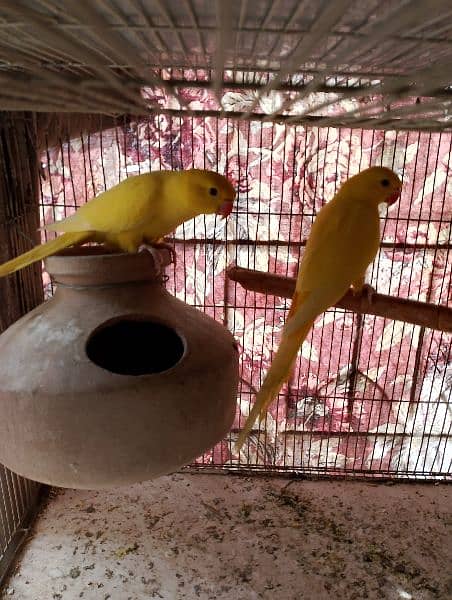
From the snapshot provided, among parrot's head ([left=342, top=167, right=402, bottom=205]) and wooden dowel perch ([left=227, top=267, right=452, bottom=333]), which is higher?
parrot's head ([left=342, top=167, right=402, bottom=205])

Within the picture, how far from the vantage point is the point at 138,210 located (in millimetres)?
809

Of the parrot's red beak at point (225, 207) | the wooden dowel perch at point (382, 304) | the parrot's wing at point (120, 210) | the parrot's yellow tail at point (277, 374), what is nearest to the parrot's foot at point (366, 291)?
the wooden dowel perch at point (382, 304)

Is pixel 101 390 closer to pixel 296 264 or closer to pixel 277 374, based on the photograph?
pixel 277 374

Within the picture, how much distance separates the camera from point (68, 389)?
0.61 meters

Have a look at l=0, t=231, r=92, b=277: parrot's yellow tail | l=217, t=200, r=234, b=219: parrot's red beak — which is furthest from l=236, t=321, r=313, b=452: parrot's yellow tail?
l=0, t=231, r=92, b=277: parrot's yellow tail

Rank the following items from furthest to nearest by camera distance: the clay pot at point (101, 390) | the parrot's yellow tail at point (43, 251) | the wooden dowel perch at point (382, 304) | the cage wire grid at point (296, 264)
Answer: the cage wire grid at point (296, 264)
the wooden dowel perch at point (382, 304)
the parrot's yellow tail at point (43, 251)
the clay pot at point (101, 390)

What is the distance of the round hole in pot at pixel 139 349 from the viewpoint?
845 mm

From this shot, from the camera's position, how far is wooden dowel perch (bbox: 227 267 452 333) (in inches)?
39.6

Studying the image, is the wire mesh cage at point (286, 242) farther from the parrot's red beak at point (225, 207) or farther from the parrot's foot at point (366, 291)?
the parrot's foot at point (366, 291)

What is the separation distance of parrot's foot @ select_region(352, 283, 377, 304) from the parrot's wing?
0.53 meters

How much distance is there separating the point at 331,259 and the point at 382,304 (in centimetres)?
20

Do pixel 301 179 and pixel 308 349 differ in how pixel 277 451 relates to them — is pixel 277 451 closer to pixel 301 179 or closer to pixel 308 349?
pixel 308 349

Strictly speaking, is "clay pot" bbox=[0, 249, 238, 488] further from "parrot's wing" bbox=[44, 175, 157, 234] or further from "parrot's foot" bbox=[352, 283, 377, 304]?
"parrot's foot" bbox=[352, 283, 377, 304]

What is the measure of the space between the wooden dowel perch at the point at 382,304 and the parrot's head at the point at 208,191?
0.20 m
